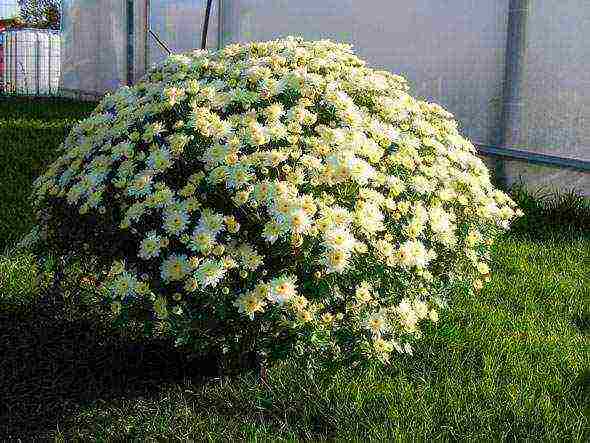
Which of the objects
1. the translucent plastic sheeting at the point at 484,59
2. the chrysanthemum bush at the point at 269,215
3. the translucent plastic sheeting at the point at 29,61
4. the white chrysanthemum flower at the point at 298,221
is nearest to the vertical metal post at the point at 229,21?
the translucent plastic sheeting at the point at 484,59

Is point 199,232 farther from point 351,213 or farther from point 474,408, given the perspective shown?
point 474,408

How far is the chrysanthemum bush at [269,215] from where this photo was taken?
98.7 inches

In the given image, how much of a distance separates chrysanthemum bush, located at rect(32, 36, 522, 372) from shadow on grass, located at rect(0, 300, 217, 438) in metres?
0.24

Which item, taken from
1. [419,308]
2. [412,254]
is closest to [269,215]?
[412,254]

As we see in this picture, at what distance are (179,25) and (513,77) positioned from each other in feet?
17.3

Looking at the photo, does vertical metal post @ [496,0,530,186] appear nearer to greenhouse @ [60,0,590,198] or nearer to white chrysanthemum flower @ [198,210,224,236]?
greenhouse @ [60,0,590,198]

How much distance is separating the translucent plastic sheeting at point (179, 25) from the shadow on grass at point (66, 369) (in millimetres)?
6197

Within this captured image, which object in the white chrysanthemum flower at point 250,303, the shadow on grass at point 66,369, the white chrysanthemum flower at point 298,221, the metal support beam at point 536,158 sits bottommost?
the shadow on grass at point 66,369

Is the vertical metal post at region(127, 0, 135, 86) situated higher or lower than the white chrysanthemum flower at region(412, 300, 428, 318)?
higher

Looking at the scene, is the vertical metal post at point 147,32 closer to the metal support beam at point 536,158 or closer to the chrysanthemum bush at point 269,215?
the metal support beam at point 536,158

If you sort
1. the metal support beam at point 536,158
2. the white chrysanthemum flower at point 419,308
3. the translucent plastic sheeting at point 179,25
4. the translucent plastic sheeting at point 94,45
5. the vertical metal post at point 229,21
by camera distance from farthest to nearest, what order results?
1. the translucent plastic sheeting at point 94,45
2. the translucent plastic sheeting at point 179,25
3. the vertical metal post at point 229,21
4. the metal support beam at point 536,158
5. the white chrysanthemum flower at point 419,308

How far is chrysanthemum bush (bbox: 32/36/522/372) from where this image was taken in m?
2.51

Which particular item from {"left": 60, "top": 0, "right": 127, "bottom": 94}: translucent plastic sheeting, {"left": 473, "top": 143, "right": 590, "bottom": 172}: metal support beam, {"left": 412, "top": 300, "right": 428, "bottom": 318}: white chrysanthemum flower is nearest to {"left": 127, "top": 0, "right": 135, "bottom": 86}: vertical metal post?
{"left": 60, "top": 0, "right": 127, "bottom": 94}: translucent plastic sheeting

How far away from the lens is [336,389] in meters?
2.86
